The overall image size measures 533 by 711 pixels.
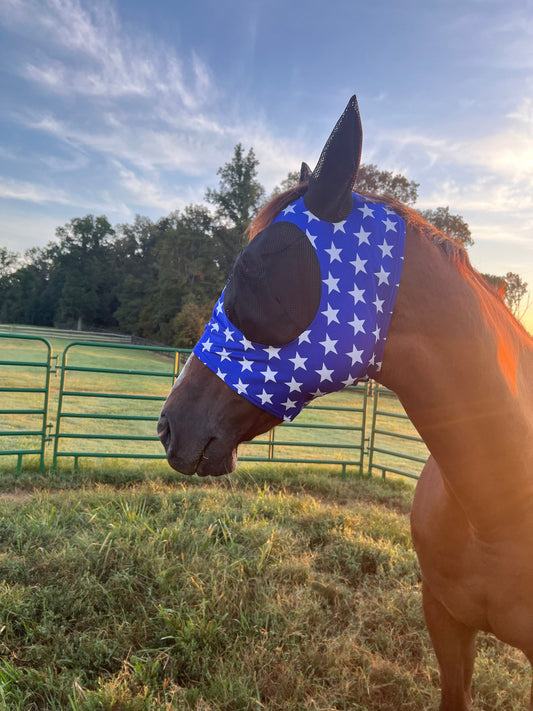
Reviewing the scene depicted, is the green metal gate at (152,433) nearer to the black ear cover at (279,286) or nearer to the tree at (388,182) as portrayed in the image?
the black ear cover at (279,286)

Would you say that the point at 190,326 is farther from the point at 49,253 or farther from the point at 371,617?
the point at 49,253

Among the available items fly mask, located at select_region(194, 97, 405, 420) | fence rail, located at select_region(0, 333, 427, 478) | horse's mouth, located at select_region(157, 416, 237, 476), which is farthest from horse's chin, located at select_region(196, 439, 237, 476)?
fence rail, located at select_region(0, 333, 427, 478)

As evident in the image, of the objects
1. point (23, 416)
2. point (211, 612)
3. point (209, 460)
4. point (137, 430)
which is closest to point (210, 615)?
point (211, 612)

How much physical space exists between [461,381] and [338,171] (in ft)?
2.02

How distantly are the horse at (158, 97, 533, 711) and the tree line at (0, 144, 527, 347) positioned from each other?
14.8 metres

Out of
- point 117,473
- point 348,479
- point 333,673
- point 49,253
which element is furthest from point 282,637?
point 49,253

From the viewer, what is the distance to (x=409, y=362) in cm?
115

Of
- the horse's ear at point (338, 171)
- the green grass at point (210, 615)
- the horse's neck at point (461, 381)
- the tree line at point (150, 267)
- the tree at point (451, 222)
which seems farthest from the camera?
the tree line at point (150, 267)

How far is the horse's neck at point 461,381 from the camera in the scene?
1.14 metres

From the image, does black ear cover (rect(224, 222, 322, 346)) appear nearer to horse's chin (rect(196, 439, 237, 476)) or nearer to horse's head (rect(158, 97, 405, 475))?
horse's head (rect(158, 97, 405, 475))

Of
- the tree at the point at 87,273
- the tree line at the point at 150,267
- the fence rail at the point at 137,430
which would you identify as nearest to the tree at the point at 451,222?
the tree line at the point at 150,267

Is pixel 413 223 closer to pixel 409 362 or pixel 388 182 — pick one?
pixel 409 362

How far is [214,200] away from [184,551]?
35517 mm

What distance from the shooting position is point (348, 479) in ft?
21.6
